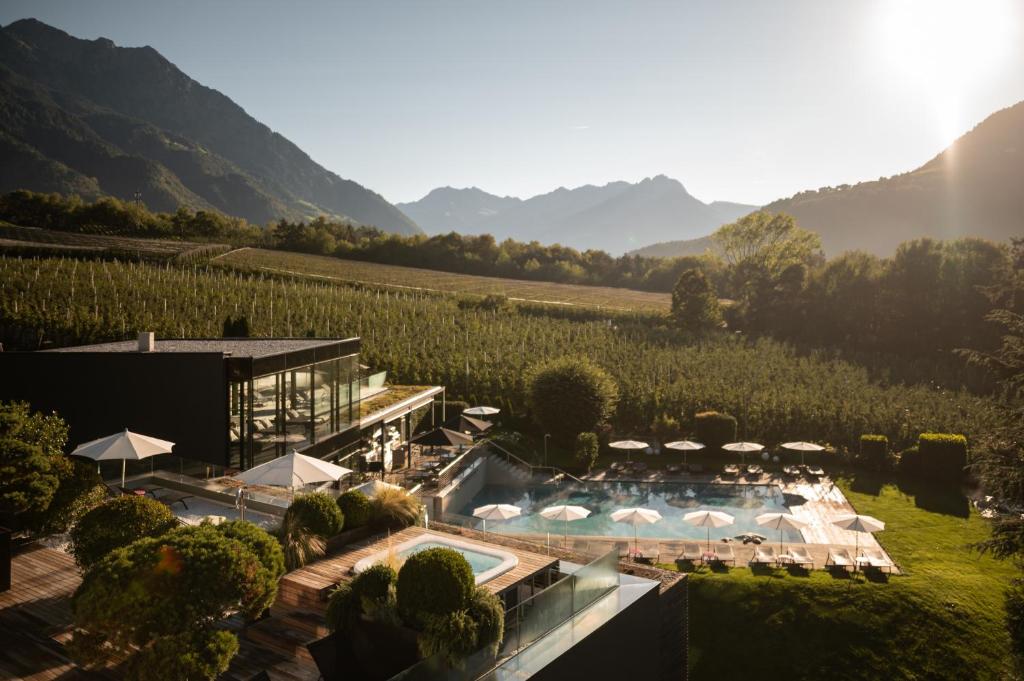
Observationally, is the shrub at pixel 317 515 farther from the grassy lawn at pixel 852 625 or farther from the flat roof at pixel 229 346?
the grassy lawn at pixel 852 625

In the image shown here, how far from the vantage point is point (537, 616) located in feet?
26.1

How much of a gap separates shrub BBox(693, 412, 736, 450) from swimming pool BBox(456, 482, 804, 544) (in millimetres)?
3348

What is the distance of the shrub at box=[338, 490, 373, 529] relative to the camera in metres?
10.5

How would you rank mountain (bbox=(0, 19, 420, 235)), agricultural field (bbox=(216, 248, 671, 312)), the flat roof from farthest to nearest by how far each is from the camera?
1. mountain (bbox=(0, 19, 420, 235))
2. agricultural field (bbox=(216, 248, 671, 312))
3. the flat roof

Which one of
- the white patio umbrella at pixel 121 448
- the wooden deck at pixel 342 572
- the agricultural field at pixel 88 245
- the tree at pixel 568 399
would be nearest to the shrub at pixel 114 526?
the wooden deck at pixel 342 572

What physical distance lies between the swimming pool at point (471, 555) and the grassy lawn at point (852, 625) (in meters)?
7.35

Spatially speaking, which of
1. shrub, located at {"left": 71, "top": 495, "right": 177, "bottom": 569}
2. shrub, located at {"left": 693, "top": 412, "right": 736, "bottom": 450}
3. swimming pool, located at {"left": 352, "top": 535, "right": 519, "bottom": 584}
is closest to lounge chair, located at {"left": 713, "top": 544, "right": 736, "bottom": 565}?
swimming pool, located at {"left": 352, "top": 535, "right": 519, "bottom": 584}

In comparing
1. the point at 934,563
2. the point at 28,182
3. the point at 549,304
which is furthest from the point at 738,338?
the point at 28,182

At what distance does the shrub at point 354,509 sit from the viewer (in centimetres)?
1049

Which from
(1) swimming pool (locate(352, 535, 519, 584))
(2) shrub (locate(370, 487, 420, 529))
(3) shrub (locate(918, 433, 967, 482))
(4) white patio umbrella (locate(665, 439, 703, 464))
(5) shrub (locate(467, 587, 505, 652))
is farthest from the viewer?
(4) white patio umbrella (locate(665, 439, 703, 464))

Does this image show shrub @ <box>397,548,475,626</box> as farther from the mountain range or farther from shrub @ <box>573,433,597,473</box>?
the mountain range

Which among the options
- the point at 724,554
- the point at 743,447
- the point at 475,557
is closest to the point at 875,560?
the point at 724,554

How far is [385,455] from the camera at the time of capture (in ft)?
69.1

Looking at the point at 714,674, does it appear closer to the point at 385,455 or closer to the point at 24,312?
the point at 385,455
